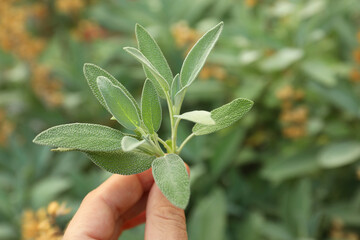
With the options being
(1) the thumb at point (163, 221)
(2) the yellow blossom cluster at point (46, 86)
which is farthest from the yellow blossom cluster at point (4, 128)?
(1) the thumb at point (163, 221)

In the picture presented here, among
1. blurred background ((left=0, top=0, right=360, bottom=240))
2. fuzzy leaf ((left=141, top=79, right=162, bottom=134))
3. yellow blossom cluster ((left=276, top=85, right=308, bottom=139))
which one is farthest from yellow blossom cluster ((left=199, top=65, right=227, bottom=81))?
fuzzy leaf ((left=141, top=79, right=162, bottom=134))

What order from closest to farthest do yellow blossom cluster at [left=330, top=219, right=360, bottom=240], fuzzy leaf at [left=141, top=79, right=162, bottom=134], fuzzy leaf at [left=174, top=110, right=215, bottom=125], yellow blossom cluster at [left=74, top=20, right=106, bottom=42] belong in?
fuzzy leaf at [left=174, top=110, right=215, bottom=125] < fuzzy leaf at [left=141, top=79, right=162, bottom=134] < yellow blossom cluster at [left=330, top=219, right=360, bottom=240] < yellow blossom cluster at [left=74, top=20, right=106, bottom=42]

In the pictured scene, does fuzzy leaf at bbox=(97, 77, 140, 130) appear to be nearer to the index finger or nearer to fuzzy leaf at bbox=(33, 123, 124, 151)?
fuzzy leaf at bbox=(33, 123, 124, 151)

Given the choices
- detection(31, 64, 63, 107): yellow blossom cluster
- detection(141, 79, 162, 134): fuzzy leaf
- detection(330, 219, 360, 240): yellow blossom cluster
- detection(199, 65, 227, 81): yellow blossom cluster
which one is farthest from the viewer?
detection(31, 64, 63, 107): yellow blossom cluster

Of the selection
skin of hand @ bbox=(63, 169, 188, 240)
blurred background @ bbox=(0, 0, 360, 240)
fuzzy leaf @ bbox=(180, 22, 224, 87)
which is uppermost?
fuzzy leaf @ bbox=(180, 22, 224, 87)

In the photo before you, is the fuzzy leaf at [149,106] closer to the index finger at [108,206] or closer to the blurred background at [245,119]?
the index finger at [108,206]

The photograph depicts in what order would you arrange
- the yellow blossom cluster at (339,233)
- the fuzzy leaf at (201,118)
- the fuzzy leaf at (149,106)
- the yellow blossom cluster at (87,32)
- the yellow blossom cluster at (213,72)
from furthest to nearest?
the yellow blossom cluster at (87,32) < the yellow blossom cluster at (213,72) < the yellow blossom cluster at (339,233) < the fuzzy leaf at (149,106) < the fuzzy leaf at (201,118)

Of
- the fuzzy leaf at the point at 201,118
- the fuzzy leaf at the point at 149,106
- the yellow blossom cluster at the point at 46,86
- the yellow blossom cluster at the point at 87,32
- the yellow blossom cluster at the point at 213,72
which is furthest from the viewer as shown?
the yellow blossom cluster at the point at 87,32

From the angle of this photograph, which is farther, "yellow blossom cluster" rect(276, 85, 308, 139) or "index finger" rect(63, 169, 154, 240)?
"yellow blossom cluster" rect(276, 85, 308, 139)
